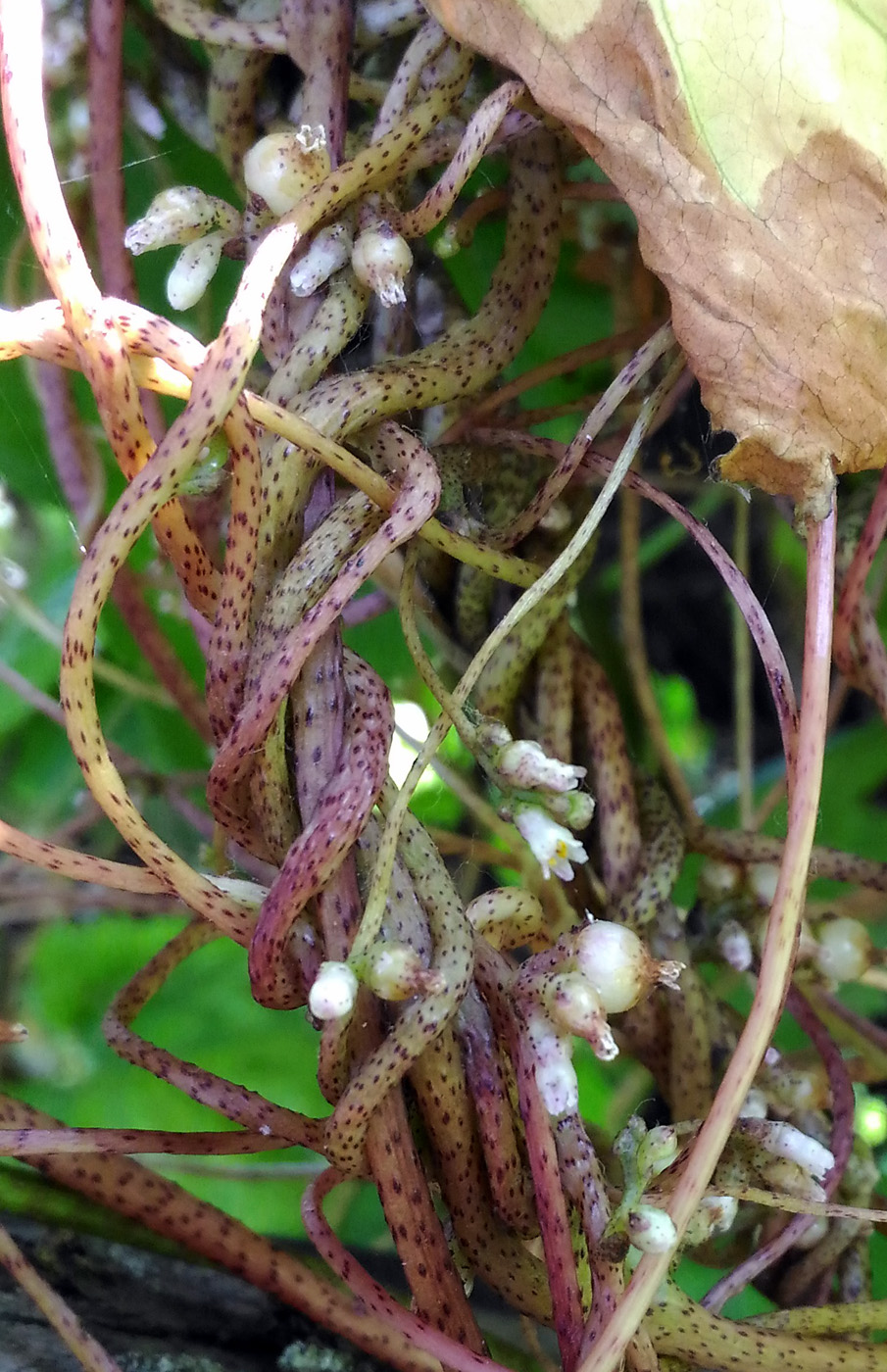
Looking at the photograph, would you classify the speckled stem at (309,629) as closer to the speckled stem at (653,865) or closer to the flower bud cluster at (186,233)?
the flower bud cluster at (186,233)

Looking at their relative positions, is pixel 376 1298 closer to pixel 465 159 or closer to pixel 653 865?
pixel 653 865

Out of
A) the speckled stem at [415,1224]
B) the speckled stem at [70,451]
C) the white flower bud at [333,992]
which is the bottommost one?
the speckled stem at [415,1224]

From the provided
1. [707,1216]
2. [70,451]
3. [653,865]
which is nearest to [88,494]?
[70,451]

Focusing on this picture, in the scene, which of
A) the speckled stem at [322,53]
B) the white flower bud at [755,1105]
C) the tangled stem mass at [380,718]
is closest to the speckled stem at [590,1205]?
the tangled stem mass at [380,718]

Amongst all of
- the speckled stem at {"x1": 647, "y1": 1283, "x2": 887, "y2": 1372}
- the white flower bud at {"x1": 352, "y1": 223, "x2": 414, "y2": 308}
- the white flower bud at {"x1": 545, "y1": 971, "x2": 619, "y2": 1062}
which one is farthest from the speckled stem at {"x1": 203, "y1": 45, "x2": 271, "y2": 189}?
the speckled stem at {"x1": 647, "y1": 1283, "x2": 887, "y2": 1372}

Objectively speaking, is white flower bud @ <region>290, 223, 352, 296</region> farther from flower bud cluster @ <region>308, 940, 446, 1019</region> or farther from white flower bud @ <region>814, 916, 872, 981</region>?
white flower bud @ <region>814, 916, 872, 981</region>

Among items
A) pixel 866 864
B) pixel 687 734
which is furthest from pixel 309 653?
pixel 687 734
